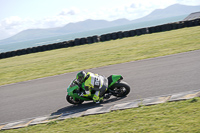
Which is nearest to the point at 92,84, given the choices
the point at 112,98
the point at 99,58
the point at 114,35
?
the point at 112,98

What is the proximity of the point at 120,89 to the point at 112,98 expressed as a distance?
0.40 metres

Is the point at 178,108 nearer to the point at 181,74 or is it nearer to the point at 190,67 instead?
the point at 181,74

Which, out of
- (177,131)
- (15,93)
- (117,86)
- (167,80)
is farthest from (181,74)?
(15,93)

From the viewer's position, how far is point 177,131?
490 cm

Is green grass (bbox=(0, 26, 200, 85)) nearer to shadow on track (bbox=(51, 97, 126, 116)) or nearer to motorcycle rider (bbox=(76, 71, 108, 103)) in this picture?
shadow on track (bbox=(51, 97, 126, 116))

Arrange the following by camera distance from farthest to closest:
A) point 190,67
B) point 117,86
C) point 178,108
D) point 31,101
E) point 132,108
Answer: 1. point 190,67
2. point 31,101
3. point 117,86
4. point 132,108
5. point 178,108

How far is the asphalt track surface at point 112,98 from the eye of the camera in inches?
328

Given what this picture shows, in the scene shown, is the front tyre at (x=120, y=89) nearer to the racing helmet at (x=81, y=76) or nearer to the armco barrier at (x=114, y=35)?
the racing helmet at (x=81, y=76)

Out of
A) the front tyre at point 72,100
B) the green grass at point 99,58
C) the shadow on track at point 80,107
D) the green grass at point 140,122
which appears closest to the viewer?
the green grass at point 140,122

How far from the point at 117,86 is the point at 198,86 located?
2.46 metres

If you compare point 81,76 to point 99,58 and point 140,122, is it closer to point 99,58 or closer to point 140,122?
point 140,122

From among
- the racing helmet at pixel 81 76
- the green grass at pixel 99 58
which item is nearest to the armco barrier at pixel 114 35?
the green grass at pixel 99 58

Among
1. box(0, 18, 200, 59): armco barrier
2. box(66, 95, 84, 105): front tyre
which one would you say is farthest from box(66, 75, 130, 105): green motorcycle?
box(0, 18, 200, 59): armco barrier

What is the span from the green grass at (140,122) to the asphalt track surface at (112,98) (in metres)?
1.32
